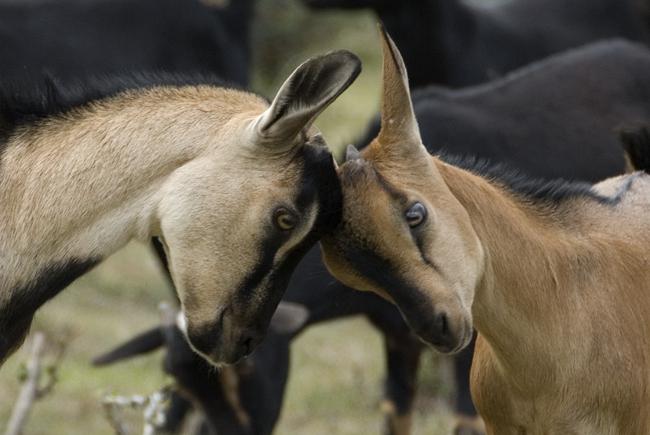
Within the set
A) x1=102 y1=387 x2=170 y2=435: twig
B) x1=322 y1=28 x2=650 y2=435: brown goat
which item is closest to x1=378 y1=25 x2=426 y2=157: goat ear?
x1=322 y1=28 x2=650 y2=435: brown goat

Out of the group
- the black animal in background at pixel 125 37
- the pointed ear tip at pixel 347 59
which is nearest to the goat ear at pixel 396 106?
the pointed ear tip at pixel 347 59

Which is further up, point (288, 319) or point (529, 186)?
point (529, 186)

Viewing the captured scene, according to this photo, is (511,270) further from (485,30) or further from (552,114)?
(485,30)

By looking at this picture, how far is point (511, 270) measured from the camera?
496 cm

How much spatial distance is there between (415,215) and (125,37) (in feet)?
19.1

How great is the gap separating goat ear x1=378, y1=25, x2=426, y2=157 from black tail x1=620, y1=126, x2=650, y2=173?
4.45 ft

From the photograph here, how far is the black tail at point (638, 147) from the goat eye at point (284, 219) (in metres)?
1.69

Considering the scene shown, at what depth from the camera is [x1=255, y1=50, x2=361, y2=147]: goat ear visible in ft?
15.1

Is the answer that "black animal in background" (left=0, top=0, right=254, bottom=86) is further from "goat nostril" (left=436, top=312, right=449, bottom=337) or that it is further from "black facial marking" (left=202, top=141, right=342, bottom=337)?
"goat nostril" (left=436, top=312, right=449, bottom=337)

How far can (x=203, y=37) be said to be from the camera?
10.4 metres

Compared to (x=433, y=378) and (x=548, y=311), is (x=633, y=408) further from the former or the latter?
(x=433, y=378)

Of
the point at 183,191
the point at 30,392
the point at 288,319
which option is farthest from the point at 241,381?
the point at 183,191

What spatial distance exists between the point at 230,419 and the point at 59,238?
2.38 meters

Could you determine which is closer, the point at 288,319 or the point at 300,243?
the point at 300,243
